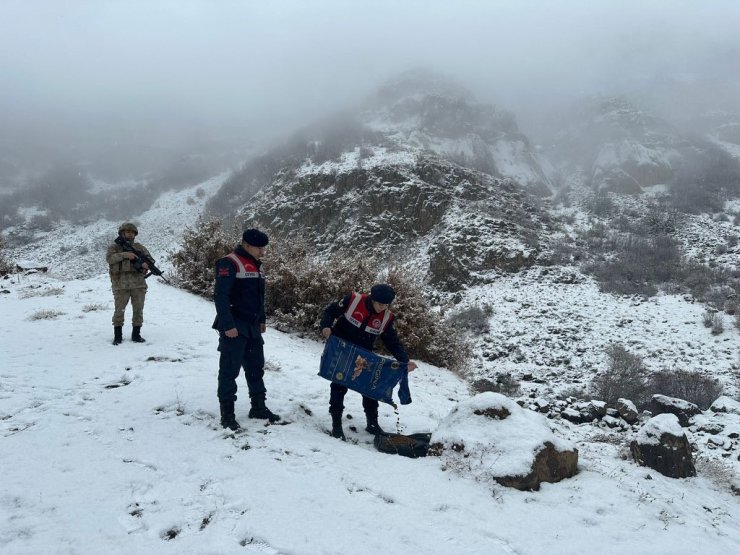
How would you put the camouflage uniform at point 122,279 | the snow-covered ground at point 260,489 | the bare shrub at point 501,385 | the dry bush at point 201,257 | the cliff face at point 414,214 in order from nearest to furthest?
1. the snow-covered ground at point 260,489
2. the camouflage uniform at point 122,279
3. the bare shrub at point 501,385
4. the dry bush at point 201,257
5. the cliff face at point 414,214

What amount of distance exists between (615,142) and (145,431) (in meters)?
58.8

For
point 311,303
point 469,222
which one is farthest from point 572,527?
point 469,222

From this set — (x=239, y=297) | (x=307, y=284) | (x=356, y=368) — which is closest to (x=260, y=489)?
(x=356, y=368)

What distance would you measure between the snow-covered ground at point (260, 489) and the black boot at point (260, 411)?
0.14 m

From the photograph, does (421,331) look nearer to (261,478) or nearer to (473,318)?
(261,478)

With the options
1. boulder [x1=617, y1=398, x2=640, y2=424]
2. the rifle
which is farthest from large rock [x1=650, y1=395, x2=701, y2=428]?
the rifle

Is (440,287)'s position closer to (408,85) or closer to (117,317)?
(117,317)

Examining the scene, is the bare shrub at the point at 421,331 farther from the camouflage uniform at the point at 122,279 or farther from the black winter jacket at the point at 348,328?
the camouflage uniform at the point at 122,279

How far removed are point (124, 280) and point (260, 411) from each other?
13.0 ft

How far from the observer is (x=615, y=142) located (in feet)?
165

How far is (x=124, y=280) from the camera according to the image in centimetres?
695

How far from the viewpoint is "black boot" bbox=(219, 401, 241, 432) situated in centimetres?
426

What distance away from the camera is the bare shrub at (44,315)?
8291 millimetres

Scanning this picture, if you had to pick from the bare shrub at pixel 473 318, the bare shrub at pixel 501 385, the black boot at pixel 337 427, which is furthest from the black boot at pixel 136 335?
the bare shrub at pixel 473 318
